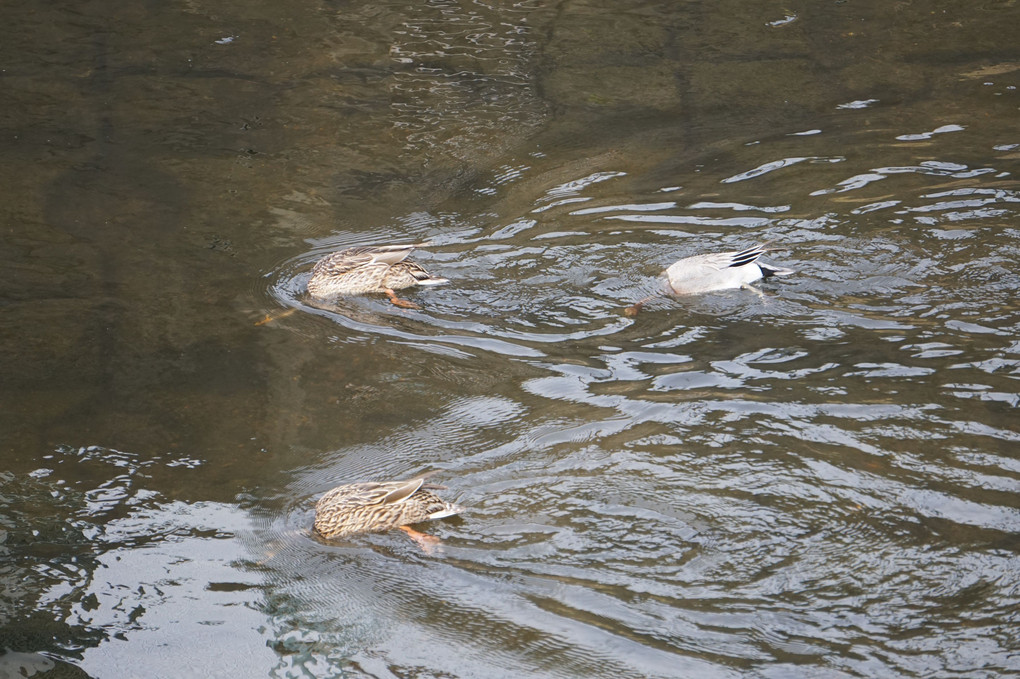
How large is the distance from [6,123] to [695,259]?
23.5 feet

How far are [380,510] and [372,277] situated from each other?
2708 millimetres

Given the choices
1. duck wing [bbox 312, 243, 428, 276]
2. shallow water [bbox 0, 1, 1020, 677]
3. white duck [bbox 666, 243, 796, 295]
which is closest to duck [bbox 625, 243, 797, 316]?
white duck [bbox 666, 243, 796, 295]

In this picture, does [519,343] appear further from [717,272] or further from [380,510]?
[380,510]

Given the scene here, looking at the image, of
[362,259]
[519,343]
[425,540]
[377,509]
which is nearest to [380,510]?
[377,509]

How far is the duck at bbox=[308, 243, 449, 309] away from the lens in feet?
25.6

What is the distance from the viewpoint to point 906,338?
6.56 metres

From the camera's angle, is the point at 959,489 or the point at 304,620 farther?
the point at 959,489

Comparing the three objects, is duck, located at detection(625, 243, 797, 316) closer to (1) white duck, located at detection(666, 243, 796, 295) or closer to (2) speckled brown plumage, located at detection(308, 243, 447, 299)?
(1) white duck, located at detection(666, 243, 796, 295)

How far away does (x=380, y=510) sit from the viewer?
216 inches

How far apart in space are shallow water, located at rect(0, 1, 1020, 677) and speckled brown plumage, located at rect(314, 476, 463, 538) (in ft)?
0.32

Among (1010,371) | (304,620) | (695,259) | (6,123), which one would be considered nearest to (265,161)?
(6,123)

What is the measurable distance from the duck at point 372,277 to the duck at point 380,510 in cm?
252

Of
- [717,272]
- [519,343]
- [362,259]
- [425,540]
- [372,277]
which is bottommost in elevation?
[425,540]

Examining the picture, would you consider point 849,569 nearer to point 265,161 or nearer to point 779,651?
point 779,651
